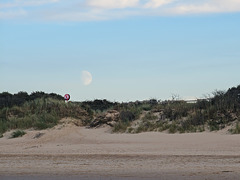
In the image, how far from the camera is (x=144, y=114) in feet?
74.9

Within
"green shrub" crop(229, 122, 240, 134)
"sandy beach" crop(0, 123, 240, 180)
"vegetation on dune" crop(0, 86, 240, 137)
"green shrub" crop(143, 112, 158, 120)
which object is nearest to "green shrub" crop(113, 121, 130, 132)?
"vegetation on dune" crop(0, 86, 240, 137)

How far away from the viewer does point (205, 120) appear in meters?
19.7

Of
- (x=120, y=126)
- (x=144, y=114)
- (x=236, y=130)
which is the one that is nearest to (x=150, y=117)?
(x=144, y=114)

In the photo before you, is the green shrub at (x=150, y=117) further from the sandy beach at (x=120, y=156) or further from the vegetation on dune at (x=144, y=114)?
the sandy beach at (x=120, y=156)

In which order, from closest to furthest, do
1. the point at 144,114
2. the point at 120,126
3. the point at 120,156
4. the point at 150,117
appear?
1. the point at 120,156
2. the point at 120,126
3. the point at 150,117
4. the point at 144,114

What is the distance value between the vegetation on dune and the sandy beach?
978mm

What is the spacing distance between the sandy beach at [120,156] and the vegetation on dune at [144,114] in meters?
0.98

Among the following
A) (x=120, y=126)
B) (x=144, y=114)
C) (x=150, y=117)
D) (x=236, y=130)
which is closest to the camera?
(x=236, y=130)

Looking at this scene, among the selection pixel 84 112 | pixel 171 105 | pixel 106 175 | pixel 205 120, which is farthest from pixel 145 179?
pixel 84 112

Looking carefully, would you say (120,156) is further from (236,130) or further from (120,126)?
(120,126)

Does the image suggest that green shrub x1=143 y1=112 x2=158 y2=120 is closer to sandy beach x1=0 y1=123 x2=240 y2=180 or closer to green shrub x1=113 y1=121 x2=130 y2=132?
green shrub x1=113 y1=121 x2=130 y2=132

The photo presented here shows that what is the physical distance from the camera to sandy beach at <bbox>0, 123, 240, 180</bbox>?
39.5ft

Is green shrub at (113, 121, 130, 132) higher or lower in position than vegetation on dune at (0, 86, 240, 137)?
lower

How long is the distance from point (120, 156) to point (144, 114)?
8281 millimetres
